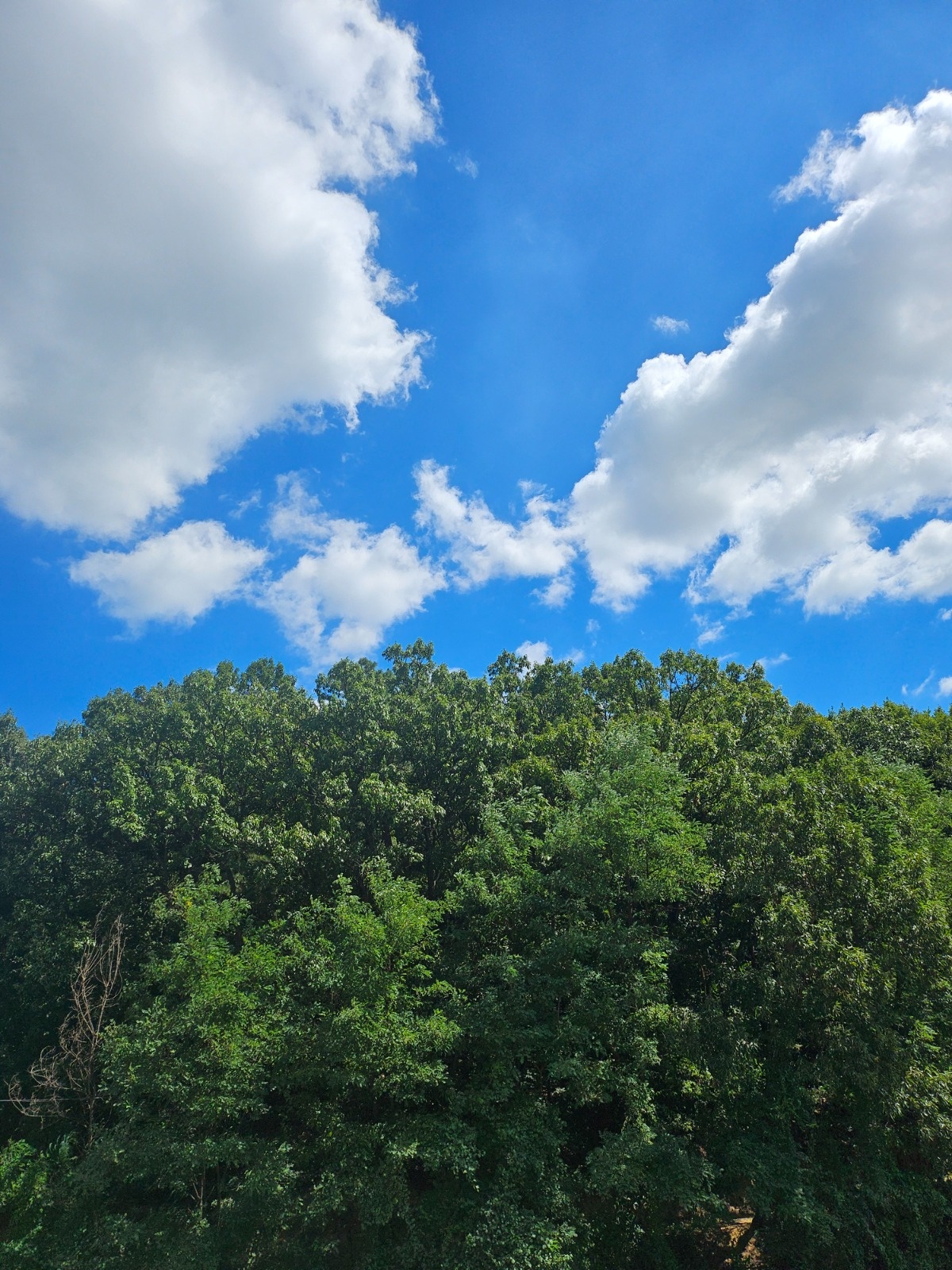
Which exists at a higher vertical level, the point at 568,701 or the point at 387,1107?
the point at 568,701

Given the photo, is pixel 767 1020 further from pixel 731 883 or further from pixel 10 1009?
pixel 10 1009

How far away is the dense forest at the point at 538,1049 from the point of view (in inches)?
464

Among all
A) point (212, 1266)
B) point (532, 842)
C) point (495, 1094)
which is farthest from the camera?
point (532, 842)

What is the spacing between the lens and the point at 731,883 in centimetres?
1456

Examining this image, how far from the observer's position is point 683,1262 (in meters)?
13.3

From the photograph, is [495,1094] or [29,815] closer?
[495,1094]

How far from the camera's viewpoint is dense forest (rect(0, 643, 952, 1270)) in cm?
1178

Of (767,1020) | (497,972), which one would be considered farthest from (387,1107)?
(767,1020)

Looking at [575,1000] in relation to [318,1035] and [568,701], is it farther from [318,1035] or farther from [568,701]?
[568,701]

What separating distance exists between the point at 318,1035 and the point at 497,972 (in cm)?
412

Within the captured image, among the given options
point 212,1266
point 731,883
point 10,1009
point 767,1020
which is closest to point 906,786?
point 731,883

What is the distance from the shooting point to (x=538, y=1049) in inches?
541

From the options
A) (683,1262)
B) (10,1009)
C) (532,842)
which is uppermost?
(532,842)

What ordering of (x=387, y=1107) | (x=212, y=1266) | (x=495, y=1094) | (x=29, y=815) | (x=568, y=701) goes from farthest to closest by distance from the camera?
(x=568, y=701)
(x=29, y=815)
(x=387, y=1107)
(x=495, y=1094)
(x=212, y=1266)
